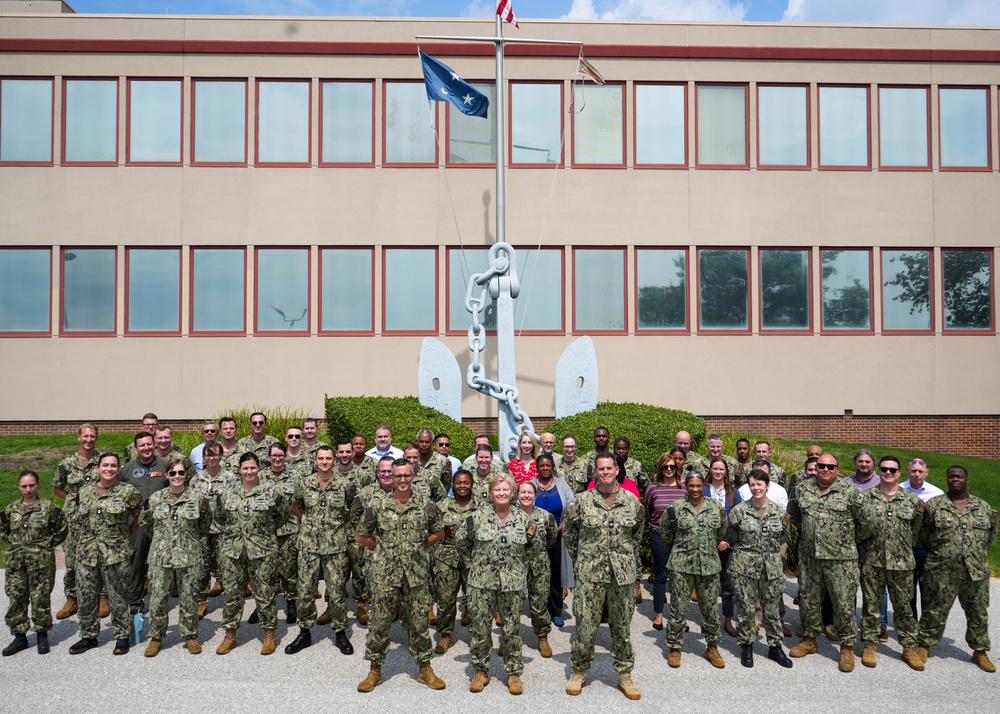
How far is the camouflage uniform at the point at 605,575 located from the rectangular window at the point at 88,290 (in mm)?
13783

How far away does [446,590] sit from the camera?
7.02m

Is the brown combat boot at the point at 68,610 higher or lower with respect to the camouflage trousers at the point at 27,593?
lower

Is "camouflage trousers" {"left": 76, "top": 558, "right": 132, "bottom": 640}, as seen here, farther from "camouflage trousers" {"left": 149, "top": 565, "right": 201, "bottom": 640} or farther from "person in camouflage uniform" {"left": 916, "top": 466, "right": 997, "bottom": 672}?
"person in camouflage uniform" {"left": 916, "top": 466, "right": 997, "bottom": 672}

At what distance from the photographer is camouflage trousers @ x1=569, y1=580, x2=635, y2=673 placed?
6.16 metres

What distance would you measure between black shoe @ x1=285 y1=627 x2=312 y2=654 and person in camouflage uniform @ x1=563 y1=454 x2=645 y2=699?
2362 mm

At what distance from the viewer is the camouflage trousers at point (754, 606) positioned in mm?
6727

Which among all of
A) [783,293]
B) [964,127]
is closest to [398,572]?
[783,293]

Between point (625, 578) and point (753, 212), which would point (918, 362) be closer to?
point (753, 212)

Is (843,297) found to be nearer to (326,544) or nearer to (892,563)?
(892,563)

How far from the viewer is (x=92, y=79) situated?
16875mm

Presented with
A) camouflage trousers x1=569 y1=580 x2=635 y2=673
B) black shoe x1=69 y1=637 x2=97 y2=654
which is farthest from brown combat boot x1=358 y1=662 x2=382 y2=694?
black shoe x1=69 y1=637 x2=97 y2=654

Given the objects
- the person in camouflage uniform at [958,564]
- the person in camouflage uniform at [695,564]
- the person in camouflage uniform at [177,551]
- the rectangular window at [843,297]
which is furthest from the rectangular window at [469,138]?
the person in camouflage uniform at [958,564]

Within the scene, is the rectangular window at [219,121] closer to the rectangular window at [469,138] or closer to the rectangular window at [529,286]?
the rectangular window at [469,138]

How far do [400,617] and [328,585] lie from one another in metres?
0.92
